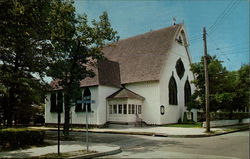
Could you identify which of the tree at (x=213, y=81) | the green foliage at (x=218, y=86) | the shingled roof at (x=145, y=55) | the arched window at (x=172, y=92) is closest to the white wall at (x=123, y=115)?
the shingled roof at (x=145, y=55)

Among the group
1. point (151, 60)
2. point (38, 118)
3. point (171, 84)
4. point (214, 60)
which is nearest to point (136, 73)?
point (151, 60)

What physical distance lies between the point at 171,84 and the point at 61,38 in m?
19.1

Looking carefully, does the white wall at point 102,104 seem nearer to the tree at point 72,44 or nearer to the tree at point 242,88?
the tree at point 72,44

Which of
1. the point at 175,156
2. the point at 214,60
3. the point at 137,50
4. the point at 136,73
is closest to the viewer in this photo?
the point at 175,156

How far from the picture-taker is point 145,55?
108 ft

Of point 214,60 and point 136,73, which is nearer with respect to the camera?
→ point 214,60

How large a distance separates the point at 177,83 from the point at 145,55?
605 cm

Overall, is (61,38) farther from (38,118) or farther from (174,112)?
(38,118)

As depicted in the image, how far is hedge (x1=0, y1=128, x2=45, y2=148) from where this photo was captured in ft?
41.2

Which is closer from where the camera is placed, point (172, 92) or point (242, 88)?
point (242, 88)

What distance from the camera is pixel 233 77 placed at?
2983 centimetres

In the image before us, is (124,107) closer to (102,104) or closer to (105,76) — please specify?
(102,104)

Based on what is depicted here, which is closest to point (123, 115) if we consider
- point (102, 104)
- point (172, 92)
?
point (102, 104)

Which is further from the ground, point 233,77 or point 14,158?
point 233,77
